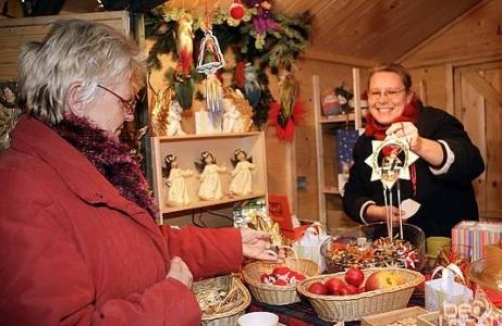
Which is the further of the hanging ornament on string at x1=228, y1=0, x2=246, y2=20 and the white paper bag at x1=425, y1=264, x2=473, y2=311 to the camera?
the hanging ornament on string at x1=228, y1=0, x2=246, y2=20

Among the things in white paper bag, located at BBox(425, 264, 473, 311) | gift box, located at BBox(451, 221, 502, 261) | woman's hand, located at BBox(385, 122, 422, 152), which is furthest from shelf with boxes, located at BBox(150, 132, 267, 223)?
white paper bag, located at BBox(425, 264, 473, 311)

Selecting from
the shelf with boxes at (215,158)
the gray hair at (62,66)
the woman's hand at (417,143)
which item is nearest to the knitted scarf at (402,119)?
the woman's hand at (417,143)

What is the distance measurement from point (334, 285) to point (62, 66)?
906 mm

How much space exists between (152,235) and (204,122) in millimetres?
1699

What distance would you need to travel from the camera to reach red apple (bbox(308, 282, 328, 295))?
4.71 ft

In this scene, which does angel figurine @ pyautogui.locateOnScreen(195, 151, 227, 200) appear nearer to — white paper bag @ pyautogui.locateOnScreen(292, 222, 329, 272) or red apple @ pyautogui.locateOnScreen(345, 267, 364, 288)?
white paper bag @ pyautogui.locateOnScreen(292, 222, 329, 272)

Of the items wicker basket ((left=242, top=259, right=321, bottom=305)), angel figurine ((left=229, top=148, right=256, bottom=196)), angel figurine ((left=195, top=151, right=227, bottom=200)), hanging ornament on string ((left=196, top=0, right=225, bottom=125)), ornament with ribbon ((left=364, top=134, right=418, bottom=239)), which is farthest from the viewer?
angel figurine ((left=229, top=148, right=256, bottom=196))

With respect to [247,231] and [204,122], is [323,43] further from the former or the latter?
[247,231]

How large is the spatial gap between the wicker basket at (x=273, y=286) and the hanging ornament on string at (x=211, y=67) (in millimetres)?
949

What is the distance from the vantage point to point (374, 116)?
2.28 meters

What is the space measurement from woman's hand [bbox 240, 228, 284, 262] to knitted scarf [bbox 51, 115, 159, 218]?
0.42 meters

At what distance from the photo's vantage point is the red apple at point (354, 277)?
1446 millimetres

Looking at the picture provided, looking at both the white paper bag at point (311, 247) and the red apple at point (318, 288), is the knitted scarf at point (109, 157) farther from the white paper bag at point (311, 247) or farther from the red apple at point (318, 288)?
the white paper bag at point (311, 247)

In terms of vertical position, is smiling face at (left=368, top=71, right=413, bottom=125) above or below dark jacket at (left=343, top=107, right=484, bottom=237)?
above
